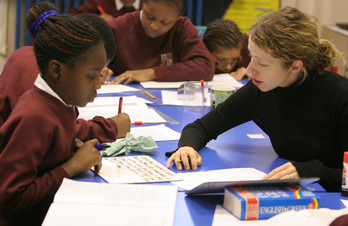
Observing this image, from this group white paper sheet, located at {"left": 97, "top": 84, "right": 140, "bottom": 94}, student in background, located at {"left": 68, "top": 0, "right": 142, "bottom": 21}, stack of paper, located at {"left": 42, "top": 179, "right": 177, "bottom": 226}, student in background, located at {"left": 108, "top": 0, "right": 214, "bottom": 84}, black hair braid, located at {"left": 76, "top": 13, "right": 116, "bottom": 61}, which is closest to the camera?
stack of paper, located at {"left": 42, "top": 179, "right": 177, "bottom": 226}

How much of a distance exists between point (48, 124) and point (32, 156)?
0.09 meters

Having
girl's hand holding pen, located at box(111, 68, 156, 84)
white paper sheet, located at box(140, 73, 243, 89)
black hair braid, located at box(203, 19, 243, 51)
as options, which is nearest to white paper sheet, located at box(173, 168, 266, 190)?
white paper sheet, located at box(140, 73, 243, 89)

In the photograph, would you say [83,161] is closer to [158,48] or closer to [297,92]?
[297,92]

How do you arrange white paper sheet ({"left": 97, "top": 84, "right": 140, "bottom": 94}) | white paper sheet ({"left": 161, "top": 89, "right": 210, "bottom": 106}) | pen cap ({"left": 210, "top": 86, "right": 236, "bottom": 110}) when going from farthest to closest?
white paper sheet ({"left": 97, "top": 84, "right": 140, "bottom": 94}) → white paper sheet ({"left": 161, "top": 89, "right": 210, "bottom": 106}) → pen cap ({"left": 210, "top": 86, "right": 236, "bottom": 110})

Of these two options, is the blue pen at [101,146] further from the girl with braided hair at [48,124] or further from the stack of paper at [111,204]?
the stack of paper at [111,204]

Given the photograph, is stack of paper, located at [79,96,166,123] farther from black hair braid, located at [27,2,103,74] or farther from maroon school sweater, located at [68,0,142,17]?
maroon school sweater, located at [68,0,142,17]

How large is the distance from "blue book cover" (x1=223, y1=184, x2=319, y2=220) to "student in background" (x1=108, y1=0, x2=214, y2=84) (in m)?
1.72

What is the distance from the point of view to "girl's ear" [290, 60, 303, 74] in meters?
1.51

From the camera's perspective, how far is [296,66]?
59.9 inches

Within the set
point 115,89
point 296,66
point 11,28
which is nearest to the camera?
point 296,66

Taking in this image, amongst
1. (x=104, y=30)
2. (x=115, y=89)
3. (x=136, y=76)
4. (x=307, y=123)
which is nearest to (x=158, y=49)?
(x=136, y=76)

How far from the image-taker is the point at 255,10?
4602 mm

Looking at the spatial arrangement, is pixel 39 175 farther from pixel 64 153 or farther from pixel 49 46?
pixel 49 46

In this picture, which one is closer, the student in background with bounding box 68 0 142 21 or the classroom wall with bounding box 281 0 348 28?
the student in background with bounding box 68 0 142 21
